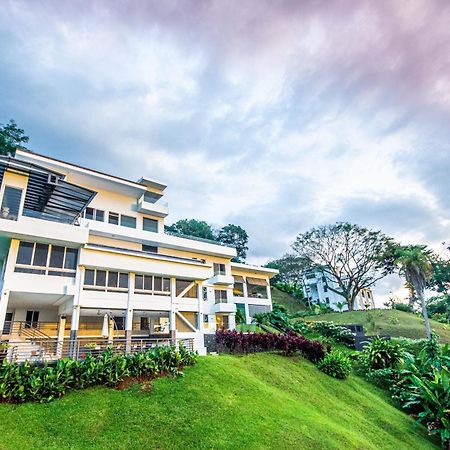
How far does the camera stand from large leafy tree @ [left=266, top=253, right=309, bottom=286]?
5639 centimetres

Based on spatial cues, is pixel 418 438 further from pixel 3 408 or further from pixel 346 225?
pixel 346 225

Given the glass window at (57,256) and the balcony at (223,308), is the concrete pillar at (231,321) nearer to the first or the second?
the balcony at (223,308)

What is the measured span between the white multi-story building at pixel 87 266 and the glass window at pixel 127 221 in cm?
8

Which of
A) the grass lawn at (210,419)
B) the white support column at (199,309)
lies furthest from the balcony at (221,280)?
the grass lawn at (210,419)

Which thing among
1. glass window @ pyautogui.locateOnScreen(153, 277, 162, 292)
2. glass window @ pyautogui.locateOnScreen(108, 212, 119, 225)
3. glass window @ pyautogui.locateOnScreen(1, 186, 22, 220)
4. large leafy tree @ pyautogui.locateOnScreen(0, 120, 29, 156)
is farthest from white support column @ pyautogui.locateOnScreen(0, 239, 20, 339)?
large leafy tree @ pyautogui.locateOnScreen(0, 120, 29, 156)

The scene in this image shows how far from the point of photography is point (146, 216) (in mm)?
27656

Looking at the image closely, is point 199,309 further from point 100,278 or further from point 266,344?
point 100,278

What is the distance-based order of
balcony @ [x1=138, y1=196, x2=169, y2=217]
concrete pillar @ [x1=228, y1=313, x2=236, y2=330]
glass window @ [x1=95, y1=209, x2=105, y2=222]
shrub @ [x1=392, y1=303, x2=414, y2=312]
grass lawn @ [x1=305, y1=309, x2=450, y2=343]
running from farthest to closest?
shrub @ [x1=392, y1=303, x2=414, y2=312], grass lawn @ [x1=305, y1=309, x2=450, y2=343], concrete pillar @ [x1=228, y1=313, x2=236, y2=330], balcony @ [x1=138, y1=196, x2=169, y2=217], glass window @ [x1=95, y1=209, x2=105, y2=222]

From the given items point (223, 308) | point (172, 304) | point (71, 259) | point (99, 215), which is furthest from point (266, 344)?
point (99, 215)

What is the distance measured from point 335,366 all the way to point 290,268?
42.6 m

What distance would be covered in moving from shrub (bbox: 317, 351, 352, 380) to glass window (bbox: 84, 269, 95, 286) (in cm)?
1387

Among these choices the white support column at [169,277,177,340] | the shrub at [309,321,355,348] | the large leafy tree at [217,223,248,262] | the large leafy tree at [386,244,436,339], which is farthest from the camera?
the large leafy tree at [217,223,248,262]

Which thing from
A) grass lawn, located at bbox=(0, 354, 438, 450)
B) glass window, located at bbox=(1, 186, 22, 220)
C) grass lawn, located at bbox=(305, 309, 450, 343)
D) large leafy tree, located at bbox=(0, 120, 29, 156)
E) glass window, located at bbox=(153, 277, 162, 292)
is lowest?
grass lawn, located at bbox=(0, 354, 438, 450)

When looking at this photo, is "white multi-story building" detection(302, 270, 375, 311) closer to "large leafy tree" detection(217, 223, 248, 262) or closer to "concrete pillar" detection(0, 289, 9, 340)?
"large leafy tree" detection(217, 223, 248, 262)
